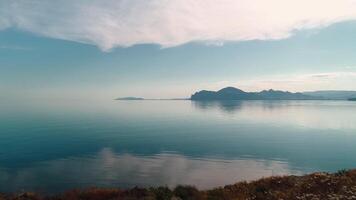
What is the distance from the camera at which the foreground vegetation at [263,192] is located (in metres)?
21.7

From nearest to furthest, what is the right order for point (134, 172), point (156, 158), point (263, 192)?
1. point (263, 192)
2. point (134, 172)
3. point (156, 158)

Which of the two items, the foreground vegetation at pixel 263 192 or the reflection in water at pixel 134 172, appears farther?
the reflection in water at pixel 134 172

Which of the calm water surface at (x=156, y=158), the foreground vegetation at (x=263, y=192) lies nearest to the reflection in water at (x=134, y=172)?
the calm water surface at (x=156, y=158)

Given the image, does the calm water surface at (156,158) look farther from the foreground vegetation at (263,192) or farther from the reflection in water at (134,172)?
the foreground vegetation at (263,192)

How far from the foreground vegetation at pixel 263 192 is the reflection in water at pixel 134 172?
41.5ft

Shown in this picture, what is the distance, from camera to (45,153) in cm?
5988

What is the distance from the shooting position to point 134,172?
4441 centimetres

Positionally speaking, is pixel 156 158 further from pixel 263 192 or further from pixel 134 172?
pixel 263 192

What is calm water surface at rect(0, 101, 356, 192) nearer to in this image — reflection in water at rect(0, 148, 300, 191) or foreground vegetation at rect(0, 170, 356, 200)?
reflection in water at rect(0, 148, 300, 191)

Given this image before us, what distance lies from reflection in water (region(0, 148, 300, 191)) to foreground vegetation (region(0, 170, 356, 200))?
12.7 meters

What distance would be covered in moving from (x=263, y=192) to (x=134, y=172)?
23.9m

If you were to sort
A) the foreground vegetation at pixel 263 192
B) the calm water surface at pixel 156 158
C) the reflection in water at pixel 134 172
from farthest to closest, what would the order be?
the calm water surface at pixel 156 158
the reflection in water at pixel 134 172
the foreground vegetation at pixel 263 192

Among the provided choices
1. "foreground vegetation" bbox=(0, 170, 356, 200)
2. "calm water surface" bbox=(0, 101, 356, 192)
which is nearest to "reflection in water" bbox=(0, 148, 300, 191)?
"calm water surface" bbox=(0, 101, 356, 192)

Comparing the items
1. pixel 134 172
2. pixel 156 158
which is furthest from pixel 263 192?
pixel 156 158
